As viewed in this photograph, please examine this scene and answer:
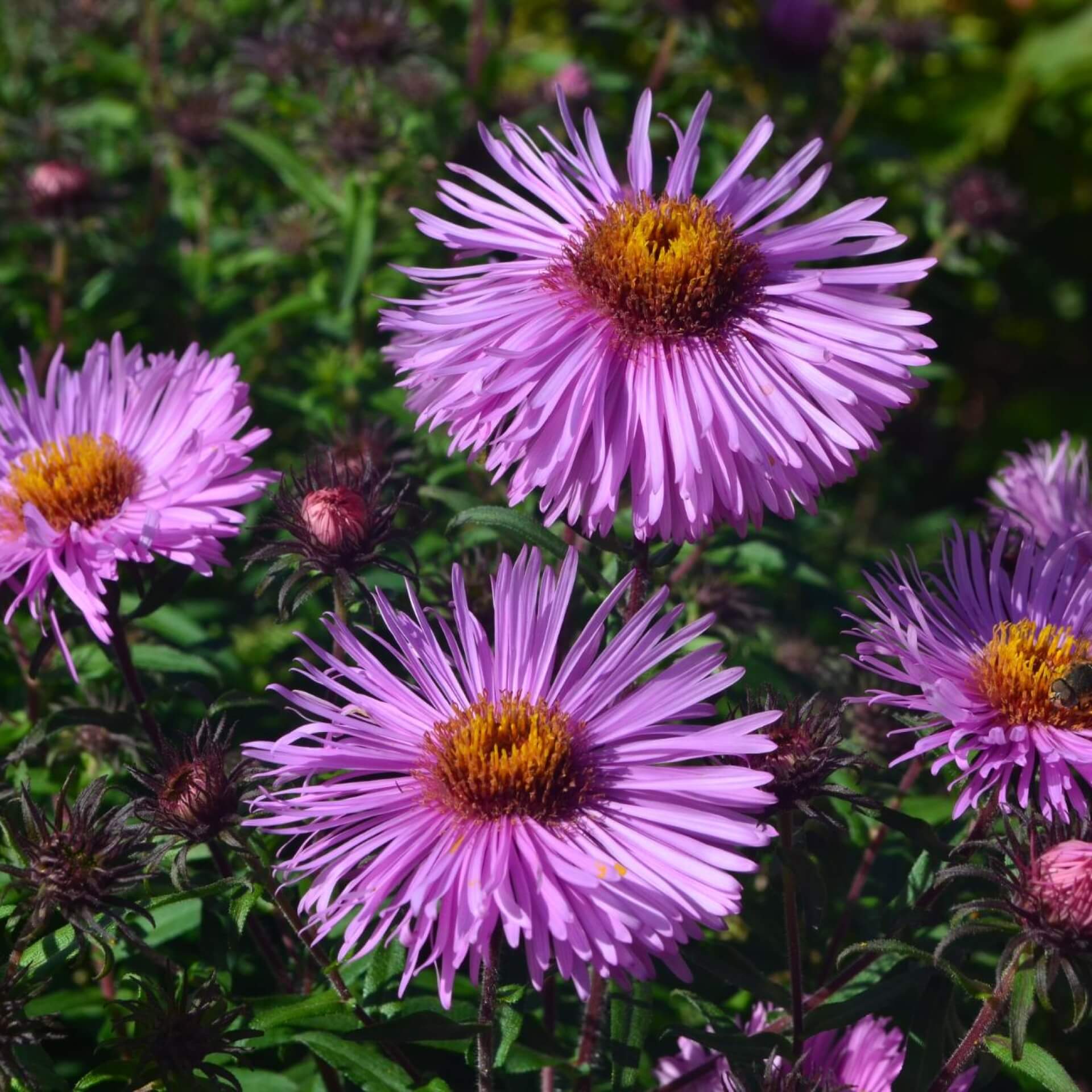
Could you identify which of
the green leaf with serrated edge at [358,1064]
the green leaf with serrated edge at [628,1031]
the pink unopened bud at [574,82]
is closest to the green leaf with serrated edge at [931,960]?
the green leaf with serrated edge at [628,1031]

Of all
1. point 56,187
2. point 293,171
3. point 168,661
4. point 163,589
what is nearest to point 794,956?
point 163,589

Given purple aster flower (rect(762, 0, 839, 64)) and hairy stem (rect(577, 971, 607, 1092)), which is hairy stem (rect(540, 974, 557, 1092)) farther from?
purple aster flower (rect(762, 0, 839, 64))

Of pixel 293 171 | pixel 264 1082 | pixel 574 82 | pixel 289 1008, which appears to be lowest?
pixel 264 1082

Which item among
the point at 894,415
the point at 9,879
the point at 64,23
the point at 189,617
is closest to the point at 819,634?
the point at 894,415

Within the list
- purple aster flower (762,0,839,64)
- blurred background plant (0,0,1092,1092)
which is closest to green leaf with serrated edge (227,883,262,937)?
blurred background plant (0,0,1092,1092)

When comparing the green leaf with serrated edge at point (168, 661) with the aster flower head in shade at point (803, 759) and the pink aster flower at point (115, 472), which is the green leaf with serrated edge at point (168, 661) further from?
the aster flower head in shade at point (803, 759)

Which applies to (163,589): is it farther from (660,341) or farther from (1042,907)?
(1042,907)
